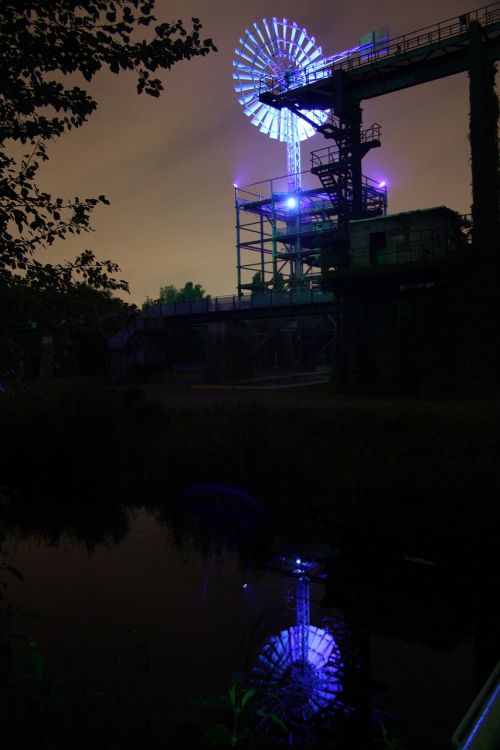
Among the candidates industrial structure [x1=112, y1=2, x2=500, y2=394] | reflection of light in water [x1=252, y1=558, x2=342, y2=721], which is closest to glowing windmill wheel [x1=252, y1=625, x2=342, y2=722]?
reflection of light in water [x1=252, y1=558, x2=342, y2=721]

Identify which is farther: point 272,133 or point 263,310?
point 272,133

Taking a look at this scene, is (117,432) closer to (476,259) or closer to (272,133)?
(476,259)

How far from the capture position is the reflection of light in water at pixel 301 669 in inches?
221

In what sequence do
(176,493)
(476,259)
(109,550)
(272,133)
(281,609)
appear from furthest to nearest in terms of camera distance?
(272,133) < (476,259) < (176,493) < (109,550) < (281,609)

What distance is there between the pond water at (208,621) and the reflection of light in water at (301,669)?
0.14m

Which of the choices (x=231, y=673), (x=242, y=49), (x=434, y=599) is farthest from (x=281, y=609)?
(x=242, y=49)

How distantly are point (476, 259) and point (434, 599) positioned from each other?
23370mm

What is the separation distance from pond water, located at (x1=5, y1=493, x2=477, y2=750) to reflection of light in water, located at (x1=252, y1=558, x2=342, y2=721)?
145 mm

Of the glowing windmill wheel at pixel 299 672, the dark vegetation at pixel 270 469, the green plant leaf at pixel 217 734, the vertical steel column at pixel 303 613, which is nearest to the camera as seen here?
the green plant leaf at pixel 217 734

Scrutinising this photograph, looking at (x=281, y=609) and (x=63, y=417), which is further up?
(x=63, y=417)

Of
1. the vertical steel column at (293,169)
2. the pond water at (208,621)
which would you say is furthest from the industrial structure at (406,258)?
the vertical steel column at (293,169)

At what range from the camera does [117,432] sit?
1600 centimetres

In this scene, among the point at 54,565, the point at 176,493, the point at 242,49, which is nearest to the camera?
the point at 54,565

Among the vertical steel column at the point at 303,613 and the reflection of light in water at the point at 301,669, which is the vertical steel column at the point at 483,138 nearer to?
the vertical steel column at the point at 303,613
